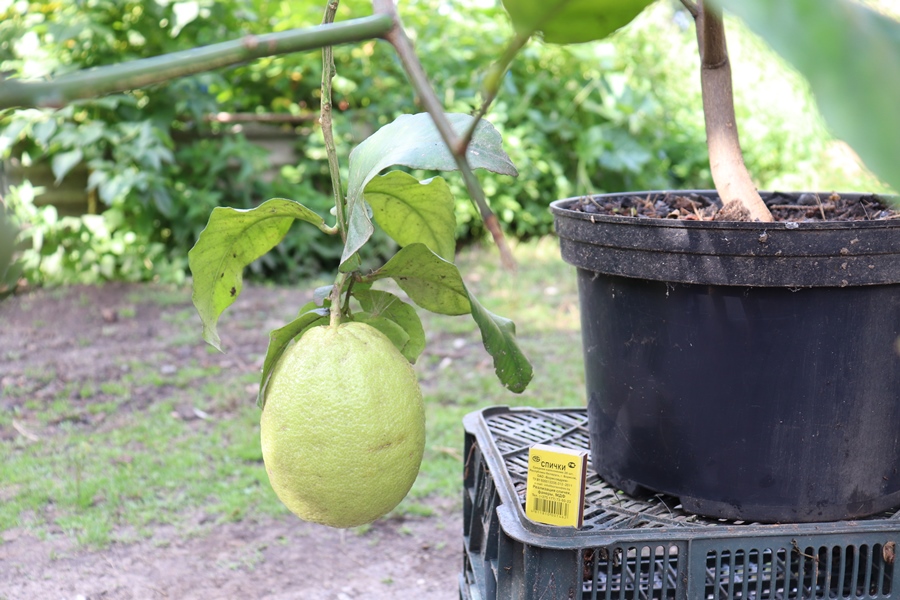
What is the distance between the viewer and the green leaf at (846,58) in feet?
0.65

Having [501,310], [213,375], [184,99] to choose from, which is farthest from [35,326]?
[501,310]

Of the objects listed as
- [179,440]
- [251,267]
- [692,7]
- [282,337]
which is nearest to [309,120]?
[251,267]

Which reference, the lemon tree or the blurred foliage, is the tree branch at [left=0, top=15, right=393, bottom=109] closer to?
the lemon tree

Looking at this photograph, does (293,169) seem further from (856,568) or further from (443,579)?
(856,568)

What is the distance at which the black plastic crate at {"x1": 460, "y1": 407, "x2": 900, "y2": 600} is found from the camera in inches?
34.4

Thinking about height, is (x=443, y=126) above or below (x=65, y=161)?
above

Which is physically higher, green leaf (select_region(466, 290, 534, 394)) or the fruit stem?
the fruit stem

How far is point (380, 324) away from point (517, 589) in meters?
0.34

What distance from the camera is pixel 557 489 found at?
0.90m

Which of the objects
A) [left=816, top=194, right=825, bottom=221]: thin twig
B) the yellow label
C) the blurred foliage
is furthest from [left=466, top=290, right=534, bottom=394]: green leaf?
the blurred foliage

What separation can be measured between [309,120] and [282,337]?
347 cm

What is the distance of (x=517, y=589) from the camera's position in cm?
93

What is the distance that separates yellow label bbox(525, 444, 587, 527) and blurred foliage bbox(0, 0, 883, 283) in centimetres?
232

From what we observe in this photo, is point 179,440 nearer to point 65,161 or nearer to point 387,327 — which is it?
point 65,161
